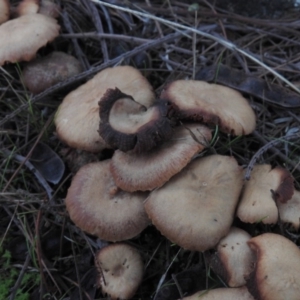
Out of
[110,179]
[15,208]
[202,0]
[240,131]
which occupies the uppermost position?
[202,0]

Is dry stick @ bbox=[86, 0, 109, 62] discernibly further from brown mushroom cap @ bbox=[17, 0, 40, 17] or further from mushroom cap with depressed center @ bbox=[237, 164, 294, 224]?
mushroom cap with depressed center @ bbox=[237, 164, 294, 224]

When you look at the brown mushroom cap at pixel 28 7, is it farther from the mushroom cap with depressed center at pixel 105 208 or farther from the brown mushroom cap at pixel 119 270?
the brown mushroom cap at pixel 119 270

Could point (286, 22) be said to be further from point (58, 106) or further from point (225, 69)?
point (58, 106)

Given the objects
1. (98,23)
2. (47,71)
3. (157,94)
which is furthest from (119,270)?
(98,23)

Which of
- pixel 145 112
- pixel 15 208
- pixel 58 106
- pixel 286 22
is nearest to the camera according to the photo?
pixel 145 112

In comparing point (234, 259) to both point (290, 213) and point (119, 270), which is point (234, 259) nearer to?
point (290, 213)

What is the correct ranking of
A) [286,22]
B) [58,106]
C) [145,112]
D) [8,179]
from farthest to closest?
[286,22] → [58,106] → [8,179] → [145,112]

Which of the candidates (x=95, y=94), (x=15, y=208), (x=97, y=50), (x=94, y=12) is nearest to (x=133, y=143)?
(x=95, y=94)
